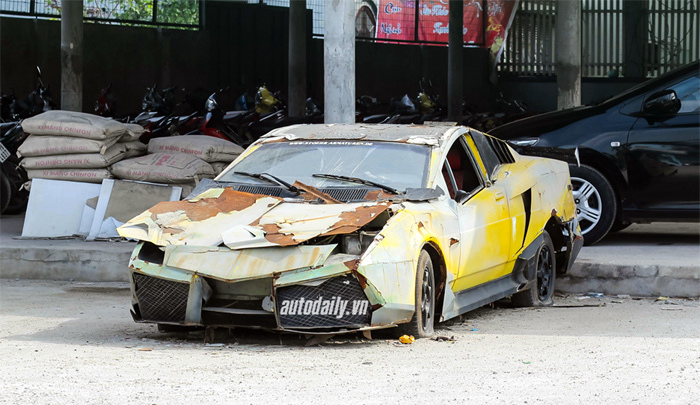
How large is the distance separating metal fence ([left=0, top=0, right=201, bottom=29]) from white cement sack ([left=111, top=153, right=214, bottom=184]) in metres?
13.7

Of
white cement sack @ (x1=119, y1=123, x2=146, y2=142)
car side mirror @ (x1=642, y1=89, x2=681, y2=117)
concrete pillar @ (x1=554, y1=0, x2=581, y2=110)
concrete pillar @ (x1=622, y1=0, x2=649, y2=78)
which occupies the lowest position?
white cement sack @ (x1=119, y1=123, x2=146, y2=142)

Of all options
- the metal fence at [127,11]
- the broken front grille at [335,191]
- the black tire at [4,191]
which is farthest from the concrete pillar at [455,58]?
the broken front grille at [335,191]

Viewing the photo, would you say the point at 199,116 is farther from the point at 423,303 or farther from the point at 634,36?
the point at 634,36

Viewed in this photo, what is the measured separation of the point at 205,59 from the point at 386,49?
6.05 m

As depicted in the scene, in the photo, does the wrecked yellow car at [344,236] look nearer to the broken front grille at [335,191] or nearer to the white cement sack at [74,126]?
the broken front grille at [335,191]

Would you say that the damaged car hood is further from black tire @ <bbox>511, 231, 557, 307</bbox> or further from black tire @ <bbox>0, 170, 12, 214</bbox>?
black tire @ <bbox>0, 170, 12, 214</bbox>

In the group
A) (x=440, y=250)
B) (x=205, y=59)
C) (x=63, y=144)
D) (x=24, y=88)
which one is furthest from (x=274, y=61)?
(x=440, y=250)

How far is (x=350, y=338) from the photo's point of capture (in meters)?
6.32

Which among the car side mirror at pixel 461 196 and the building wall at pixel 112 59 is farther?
the building wall at pixel 112 59

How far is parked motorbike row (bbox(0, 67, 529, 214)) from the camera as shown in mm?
13844

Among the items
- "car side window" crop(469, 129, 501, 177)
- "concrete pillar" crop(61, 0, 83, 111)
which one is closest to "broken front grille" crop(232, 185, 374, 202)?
"car side window" crop(469, 129, 501, 177)

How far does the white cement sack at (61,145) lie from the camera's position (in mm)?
10648

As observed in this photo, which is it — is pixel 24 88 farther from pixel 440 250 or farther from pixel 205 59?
pixel 440 250

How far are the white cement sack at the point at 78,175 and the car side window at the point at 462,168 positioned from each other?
4612 mm
